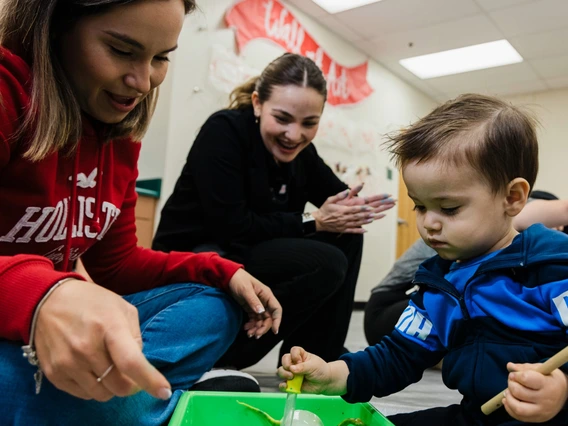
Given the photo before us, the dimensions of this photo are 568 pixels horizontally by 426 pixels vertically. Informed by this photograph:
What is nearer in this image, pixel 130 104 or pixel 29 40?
pixel 29 40

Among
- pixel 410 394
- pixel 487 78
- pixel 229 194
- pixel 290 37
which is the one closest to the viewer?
pixel 410 394

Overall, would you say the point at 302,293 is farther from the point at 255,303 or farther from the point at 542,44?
the point at 542,44

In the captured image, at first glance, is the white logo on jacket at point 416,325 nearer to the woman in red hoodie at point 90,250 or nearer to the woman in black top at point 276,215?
the woman in red hoodie at point 90,250

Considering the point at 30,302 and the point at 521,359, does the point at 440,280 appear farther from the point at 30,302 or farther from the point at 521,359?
the point at 30,302

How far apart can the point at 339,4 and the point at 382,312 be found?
2.36 meters

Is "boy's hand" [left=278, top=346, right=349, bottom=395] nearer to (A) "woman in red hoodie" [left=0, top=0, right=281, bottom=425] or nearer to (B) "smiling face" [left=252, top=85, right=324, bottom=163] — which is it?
(A) "woman in red hoodie" [left=0, top=0, right=281, bottom=425]

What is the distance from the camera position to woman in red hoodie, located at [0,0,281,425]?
38cm

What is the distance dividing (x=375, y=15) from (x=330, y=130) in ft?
2.64

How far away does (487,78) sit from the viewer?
4227 mm

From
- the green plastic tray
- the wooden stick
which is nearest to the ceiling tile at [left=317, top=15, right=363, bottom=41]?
the green plastic tray

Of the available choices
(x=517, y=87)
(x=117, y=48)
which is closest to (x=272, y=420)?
(x=117, y=48)

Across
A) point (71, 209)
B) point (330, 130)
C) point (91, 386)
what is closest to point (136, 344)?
point (91, 386)

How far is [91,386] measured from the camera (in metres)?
0.37

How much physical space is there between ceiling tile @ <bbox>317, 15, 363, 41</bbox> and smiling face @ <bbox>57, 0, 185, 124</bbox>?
294cm
